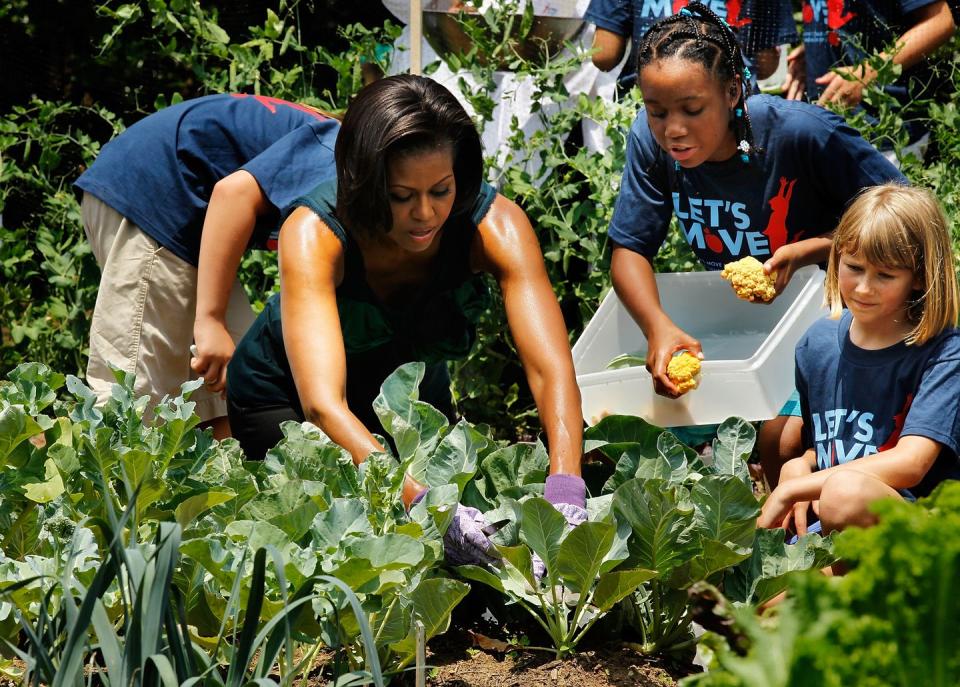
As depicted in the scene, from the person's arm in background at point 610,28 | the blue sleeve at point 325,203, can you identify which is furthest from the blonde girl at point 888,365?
the person's arm in background at point 610,28

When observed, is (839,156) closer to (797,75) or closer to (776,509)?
(776,509)

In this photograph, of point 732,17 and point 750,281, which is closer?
point 750,281

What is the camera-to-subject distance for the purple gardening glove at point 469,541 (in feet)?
5.96

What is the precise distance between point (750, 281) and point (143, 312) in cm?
156

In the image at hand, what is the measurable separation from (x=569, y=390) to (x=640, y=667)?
1.76 feet

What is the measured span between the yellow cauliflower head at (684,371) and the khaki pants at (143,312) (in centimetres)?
123

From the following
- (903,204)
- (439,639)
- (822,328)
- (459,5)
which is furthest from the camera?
(459,5)

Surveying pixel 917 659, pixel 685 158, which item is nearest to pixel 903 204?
pixel 685 158

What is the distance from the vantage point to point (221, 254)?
2570 millimetres

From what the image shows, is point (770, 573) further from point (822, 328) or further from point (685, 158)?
point (685, 158)

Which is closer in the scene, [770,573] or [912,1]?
[770,573]

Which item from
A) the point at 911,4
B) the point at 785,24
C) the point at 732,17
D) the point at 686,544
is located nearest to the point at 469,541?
the point at 686,544

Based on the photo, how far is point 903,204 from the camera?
2.14m

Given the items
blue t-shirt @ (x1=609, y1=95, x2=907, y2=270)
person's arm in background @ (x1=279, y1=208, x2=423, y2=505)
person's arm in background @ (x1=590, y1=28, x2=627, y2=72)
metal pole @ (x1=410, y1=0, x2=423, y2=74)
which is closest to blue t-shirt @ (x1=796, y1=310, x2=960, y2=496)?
blue t-shirt @ (x1=609, y1=95, x2=907, y2=270)
